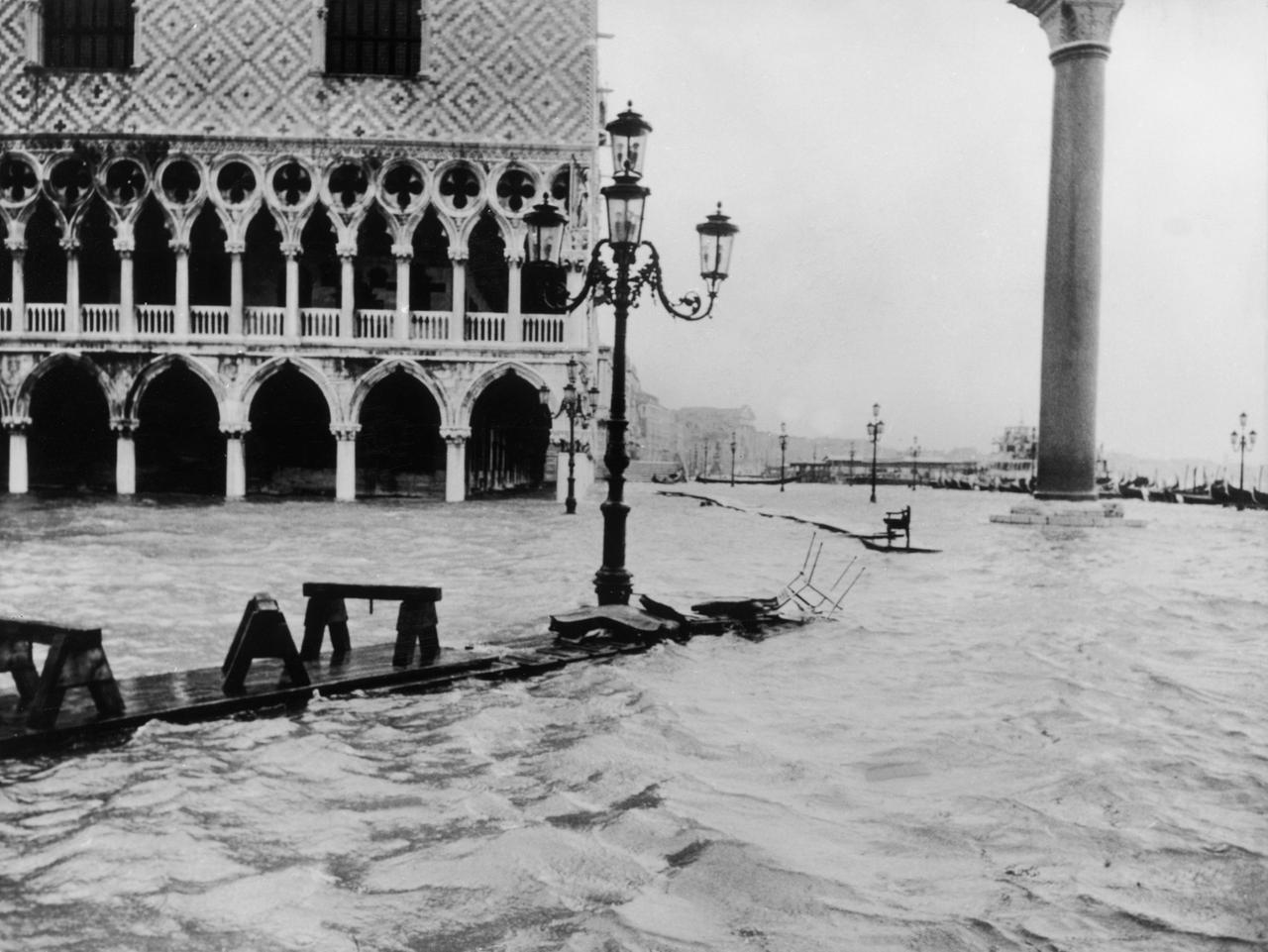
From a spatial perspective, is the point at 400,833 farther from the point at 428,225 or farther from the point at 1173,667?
the point at 428,225

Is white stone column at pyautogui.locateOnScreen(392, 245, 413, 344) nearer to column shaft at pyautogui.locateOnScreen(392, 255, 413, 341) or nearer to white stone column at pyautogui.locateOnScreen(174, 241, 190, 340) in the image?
column shaft at pyautogui.locateOnScreen(392, 255, 413, 341)

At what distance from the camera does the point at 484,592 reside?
10.1 meters

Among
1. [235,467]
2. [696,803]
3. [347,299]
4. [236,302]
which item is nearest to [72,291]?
[236,302]

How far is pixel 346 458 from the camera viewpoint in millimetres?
24109

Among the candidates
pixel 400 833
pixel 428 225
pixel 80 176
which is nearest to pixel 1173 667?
pixel 400 833

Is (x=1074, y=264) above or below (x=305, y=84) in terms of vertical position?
below

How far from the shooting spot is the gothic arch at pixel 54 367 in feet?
77.9

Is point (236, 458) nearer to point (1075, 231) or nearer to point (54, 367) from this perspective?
point (54, 367)

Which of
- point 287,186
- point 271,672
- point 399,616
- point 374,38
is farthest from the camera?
point 374,38

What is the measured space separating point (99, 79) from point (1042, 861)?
2543cm

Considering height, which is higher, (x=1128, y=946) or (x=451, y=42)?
(x=451, y=42)

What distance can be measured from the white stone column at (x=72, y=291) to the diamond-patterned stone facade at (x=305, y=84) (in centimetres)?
228

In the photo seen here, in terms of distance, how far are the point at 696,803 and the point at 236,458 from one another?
2155cm

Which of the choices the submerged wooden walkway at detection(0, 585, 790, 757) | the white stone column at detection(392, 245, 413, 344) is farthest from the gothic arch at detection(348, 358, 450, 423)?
the submerged wooden walkway at detection(0, 585, 790, 757)
